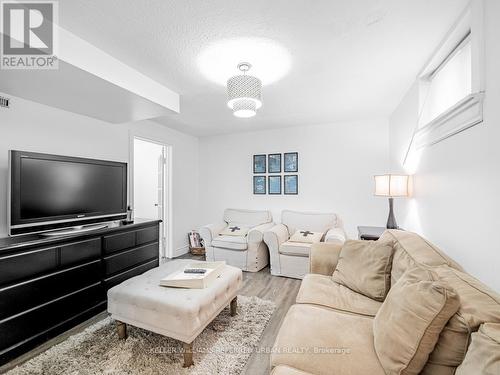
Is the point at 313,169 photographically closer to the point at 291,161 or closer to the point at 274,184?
the point at 291,161

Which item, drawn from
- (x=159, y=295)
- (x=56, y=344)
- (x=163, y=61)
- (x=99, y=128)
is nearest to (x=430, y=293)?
(x=159, y=295)

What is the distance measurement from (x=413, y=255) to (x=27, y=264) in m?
2.83

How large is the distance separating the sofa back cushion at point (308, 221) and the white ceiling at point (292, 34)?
1.92 m

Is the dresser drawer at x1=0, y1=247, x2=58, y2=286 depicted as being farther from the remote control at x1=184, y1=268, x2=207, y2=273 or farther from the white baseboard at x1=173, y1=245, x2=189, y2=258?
the white baseboard at x1=173, y1=245, x2=189, y2=258

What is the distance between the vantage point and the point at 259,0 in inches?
54.7

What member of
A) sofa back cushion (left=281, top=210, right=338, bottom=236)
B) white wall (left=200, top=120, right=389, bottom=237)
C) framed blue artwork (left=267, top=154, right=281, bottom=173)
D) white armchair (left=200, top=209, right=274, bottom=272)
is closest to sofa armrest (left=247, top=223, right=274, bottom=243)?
white armchair (left=200, top=209, right=274, bottom=272)

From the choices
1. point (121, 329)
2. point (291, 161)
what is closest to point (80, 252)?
point (121, 329)

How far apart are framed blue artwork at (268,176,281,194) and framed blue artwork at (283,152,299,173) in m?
0.24

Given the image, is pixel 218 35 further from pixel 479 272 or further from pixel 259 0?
pixel 479 272

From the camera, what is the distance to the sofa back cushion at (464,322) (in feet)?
2.94

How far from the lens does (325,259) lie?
7.49 feet

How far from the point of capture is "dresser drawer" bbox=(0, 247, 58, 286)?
173 cm

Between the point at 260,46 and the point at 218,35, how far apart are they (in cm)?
33

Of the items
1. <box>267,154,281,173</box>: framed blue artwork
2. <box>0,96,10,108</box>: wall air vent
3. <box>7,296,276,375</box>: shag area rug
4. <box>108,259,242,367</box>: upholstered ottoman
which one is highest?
<box>0,96,10,108</box>: wall air vent
